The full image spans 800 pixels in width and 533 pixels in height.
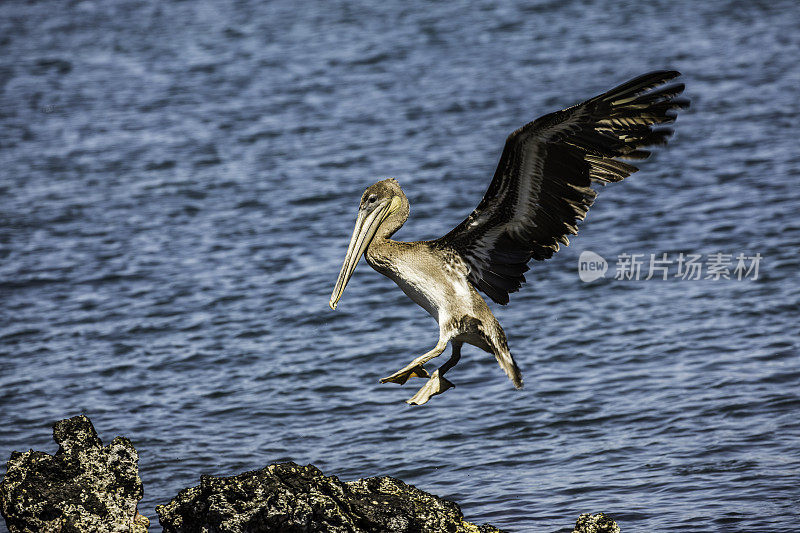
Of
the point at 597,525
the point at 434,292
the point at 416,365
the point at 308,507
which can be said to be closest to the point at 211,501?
the point at 308,507

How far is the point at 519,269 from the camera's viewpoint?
7656mm

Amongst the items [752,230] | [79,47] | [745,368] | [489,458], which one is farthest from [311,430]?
[79,47]

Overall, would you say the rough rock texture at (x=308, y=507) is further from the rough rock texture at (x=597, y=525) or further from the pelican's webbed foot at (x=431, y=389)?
the rough rock texture at (x=597, y=525)

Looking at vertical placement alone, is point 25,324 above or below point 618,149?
below

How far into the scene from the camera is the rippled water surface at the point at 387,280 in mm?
9891

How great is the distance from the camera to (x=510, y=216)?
294 inches

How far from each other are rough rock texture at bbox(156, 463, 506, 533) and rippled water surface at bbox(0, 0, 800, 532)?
65.9 inches

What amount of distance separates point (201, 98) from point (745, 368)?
14972mm

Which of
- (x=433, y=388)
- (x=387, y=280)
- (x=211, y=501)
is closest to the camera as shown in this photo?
(x=211, y=501)

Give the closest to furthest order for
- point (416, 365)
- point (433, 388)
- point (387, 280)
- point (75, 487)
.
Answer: point (416, 365) → point (433, 388) → point (75, 487) → point (387, 280)

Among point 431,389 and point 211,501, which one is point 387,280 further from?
point 211,501

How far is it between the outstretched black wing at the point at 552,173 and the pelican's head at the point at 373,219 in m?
0.40

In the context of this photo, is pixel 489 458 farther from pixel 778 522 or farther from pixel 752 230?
pixel 752 230

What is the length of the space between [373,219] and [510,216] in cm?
91
